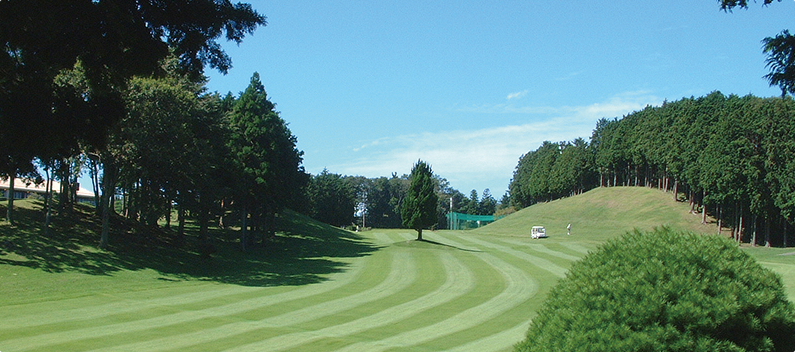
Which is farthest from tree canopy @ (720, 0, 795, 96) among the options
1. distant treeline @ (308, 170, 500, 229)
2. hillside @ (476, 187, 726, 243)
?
distant treeline @ (308, 170, 500, 229)

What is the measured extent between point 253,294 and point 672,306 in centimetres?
2034

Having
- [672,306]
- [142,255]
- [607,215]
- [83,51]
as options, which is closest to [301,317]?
[83,51]

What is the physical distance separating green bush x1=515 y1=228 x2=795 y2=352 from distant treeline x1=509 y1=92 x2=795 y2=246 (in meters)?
55.4

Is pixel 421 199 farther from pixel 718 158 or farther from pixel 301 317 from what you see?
pixel 718 158

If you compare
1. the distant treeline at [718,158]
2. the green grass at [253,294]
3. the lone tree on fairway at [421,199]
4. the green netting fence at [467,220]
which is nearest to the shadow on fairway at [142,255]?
the green grass at [253,294]

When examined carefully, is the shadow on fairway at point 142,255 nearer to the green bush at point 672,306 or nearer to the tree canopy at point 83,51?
the tree canopy at point 83,51

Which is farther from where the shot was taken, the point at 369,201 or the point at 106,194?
the point at 369,201

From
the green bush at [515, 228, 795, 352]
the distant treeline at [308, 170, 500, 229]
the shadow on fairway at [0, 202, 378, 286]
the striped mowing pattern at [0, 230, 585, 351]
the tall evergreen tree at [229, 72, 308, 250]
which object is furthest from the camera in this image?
the distant treeline at [308, 170, 500, 229]

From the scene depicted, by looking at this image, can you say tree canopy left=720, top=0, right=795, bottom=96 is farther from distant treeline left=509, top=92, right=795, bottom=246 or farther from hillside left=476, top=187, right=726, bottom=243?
hillside left=476, top=187, right=726, bottom=243

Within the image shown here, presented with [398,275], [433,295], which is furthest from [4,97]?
[398,275]

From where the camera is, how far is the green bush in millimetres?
4668

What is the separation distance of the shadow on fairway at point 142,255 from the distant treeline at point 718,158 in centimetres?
3930

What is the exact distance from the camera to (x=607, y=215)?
273 feet

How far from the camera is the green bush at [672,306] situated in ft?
15.3
